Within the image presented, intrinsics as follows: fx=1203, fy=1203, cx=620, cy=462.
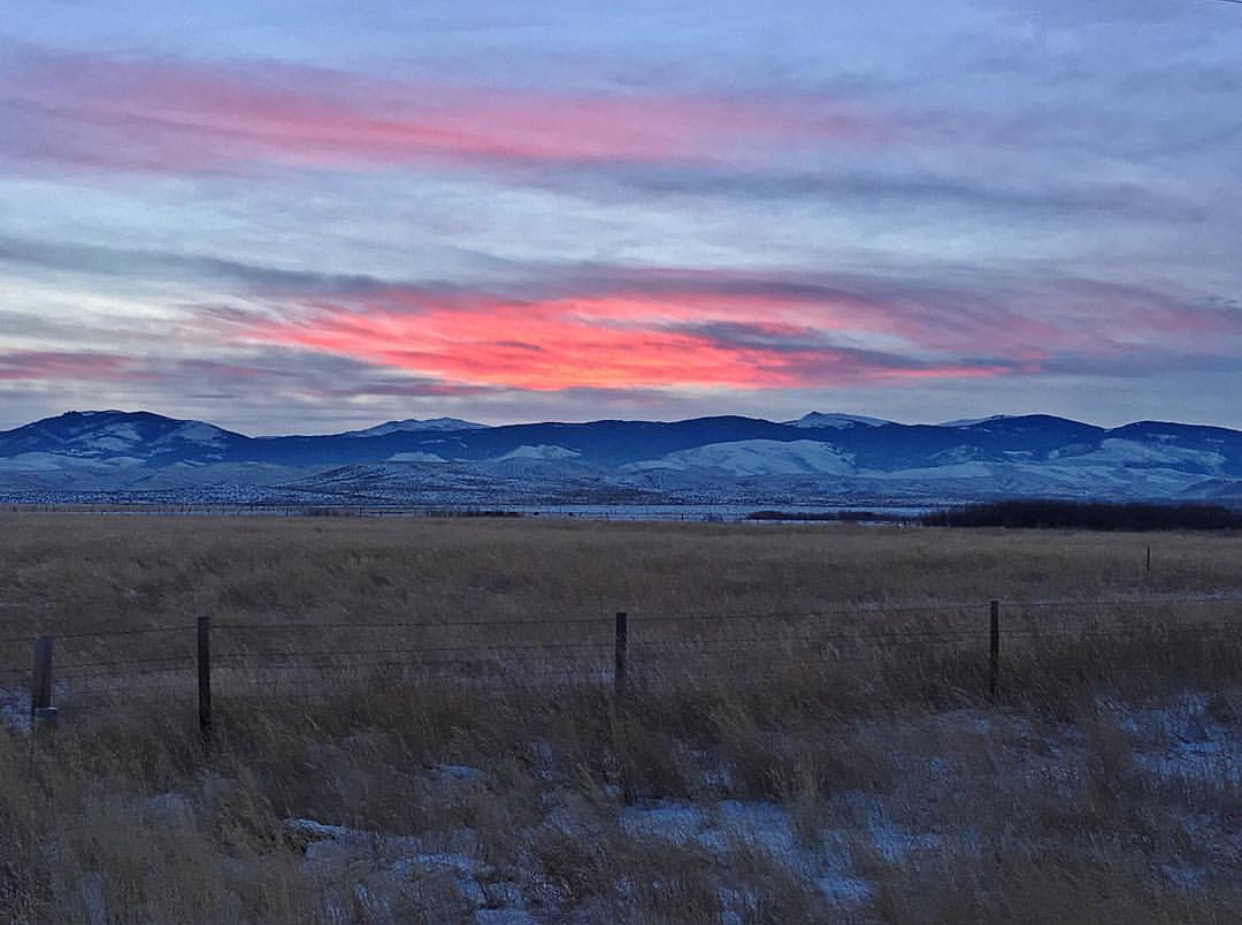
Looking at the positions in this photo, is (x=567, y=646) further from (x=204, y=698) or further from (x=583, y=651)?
(x=204, y=698)

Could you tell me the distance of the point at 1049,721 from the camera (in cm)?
1144

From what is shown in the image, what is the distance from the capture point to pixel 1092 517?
4139 inches

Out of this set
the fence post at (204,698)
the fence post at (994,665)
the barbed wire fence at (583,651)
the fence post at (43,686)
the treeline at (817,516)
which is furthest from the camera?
the treeline at (817,516)

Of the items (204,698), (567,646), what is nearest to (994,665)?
(567,646)

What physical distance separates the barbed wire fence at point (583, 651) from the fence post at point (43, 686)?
0.04 feet

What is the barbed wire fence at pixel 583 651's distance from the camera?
476 inches

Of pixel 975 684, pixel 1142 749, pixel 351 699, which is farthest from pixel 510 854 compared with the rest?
pixel 975 684

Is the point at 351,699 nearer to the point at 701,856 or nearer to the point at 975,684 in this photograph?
the point at 701,856

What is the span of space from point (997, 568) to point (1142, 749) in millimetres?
27123

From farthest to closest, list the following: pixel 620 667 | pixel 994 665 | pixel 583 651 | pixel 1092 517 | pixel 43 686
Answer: pixel 1092 517 < pixel 583 651 < pixel 994 665 < pixel 620 667 < pixel 43 686

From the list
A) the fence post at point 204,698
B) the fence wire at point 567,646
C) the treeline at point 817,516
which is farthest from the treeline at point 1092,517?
the fence post at point 204,698

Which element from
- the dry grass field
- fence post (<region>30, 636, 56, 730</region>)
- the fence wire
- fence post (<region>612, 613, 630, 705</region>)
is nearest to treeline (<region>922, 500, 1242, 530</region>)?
the fence wire

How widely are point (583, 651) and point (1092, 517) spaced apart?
98.0 meters

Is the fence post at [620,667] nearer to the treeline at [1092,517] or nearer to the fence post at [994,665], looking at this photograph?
the fence post at [994,665]
